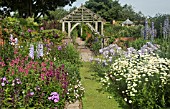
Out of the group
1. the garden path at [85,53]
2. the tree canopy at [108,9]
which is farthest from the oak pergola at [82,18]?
the tree canopy at [108,9]

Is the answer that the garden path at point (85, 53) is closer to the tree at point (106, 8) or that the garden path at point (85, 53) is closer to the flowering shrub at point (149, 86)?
the flowering shrub at point (149, 86)

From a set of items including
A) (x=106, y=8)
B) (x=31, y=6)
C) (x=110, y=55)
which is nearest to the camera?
(x=110, y=55)

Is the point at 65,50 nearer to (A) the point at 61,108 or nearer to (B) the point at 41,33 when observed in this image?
(B) the point at 41,33

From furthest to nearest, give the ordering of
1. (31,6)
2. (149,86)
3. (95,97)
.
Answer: (31,6) < (95,97) < (149,86)

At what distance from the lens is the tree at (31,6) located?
23812mm

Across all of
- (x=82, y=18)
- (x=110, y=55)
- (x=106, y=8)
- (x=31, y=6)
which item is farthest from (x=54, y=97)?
(x=106, y=8)

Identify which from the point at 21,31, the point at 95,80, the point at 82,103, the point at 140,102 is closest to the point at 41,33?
the point at 21,31

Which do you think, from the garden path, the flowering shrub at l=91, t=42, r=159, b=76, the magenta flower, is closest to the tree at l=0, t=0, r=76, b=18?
the garden path

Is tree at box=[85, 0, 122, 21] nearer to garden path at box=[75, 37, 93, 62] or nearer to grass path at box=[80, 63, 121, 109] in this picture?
garden path at box=[75, 37, 93, 62]

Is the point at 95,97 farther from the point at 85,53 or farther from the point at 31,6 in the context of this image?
the point at 31,6

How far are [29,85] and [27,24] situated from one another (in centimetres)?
1038

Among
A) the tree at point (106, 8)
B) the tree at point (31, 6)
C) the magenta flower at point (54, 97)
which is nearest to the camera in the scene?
the magenta flower at point (54, 97)

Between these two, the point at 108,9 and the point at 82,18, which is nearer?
the point at 82,18

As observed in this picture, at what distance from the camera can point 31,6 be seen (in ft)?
78.0
